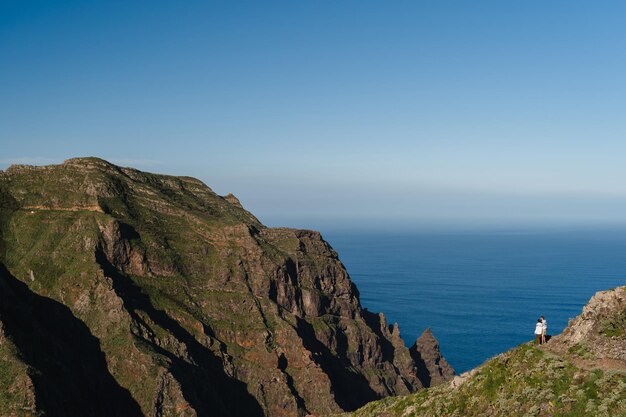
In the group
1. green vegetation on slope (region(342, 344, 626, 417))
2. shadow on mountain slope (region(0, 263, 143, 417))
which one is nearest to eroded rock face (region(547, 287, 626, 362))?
green vegetation on slope (region(342, 344, 626, 417))

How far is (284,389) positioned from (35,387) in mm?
64077

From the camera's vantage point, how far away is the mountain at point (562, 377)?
111ft

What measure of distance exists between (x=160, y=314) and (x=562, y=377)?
12698 cm

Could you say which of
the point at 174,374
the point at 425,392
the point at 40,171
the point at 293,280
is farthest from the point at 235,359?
the point at 425,392

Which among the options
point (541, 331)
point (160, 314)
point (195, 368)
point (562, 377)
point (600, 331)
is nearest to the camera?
point (562, 377)

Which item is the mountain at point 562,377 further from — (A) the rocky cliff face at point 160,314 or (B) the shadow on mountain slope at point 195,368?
(B) the shadow on mountain slope at point 195,368

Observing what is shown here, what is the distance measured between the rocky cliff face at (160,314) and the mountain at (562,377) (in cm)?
8876

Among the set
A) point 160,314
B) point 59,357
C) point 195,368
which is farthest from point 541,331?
point 160,314

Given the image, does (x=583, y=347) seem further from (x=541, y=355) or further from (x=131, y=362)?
(x=131, y=362)

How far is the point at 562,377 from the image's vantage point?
3700 centimetres

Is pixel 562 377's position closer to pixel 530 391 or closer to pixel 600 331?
pixel 530 391

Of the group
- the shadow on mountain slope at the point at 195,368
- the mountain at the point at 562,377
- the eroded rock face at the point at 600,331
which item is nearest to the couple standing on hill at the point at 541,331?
the mountain at the point at 562,377

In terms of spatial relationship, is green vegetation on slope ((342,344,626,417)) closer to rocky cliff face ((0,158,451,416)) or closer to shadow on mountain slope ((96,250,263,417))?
rocky cliff face ((0,158,451,416))

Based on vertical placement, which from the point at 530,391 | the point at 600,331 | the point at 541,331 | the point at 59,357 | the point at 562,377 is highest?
the point at 600,331
